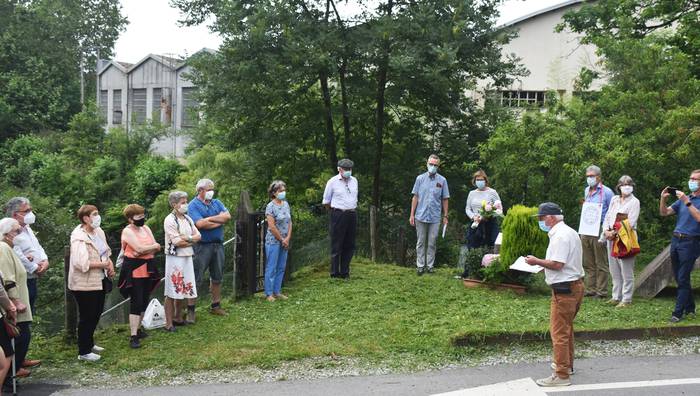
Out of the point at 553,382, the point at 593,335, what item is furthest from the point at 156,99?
the point at 553,382

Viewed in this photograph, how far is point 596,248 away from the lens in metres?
10.2

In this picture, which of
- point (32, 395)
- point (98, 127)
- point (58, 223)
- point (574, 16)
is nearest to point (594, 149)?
point (574, 16)

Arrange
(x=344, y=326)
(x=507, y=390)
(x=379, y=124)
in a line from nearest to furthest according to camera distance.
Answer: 1. (x=507, y=390)
2. (x=344, y=326)
3. (x=379, y=124)

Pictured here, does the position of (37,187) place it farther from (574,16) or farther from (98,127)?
(574,16)

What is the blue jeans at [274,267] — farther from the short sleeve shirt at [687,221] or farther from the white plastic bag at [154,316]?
the short sleeve shirt at [687,221]

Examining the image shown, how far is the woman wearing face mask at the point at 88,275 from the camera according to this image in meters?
7.65

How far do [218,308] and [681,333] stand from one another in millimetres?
6116

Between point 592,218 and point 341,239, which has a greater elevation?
point 592,218

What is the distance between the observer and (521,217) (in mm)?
10328

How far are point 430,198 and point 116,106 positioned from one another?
134 feet

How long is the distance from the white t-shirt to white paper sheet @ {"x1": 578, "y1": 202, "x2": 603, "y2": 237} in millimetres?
3625

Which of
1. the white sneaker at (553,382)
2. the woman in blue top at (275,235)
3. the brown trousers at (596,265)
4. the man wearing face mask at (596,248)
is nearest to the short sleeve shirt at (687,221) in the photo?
the man wearing face mask at (596,248)

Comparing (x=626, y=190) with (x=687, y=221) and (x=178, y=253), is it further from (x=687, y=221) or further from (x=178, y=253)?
(x=178, y=253)

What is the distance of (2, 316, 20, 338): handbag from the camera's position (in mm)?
6332
